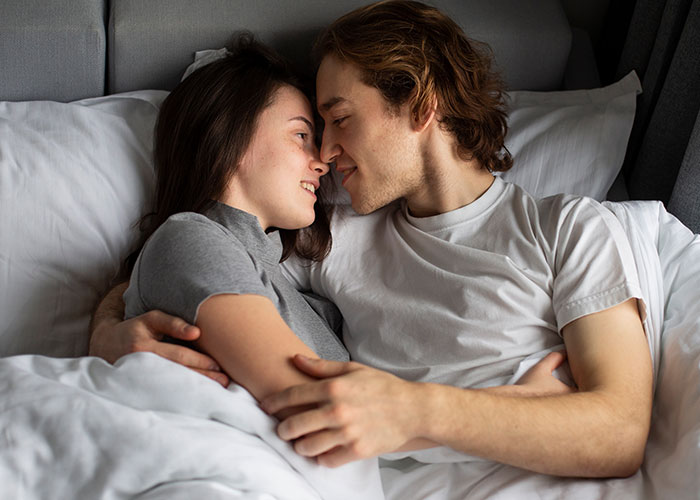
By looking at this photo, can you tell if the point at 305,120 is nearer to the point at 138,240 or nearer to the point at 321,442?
the point at 138,240

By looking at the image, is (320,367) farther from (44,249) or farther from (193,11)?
(193,11)

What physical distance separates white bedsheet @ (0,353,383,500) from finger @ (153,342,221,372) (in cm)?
5

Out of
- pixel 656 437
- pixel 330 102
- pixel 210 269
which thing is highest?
pixel 330 102

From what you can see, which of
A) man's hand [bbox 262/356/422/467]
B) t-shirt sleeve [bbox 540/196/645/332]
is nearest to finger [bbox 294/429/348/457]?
man's hand [bbox 262/356/422/467]

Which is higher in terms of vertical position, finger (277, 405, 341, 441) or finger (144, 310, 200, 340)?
finger (144, 310, 200, 340)

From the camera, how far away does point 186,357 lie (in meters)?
1.10

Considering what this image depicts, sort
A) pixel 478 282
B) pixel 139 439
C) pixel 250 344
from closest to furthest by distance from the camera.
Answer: pixel 139 439 → pixel 250 344 → pixel 478 282

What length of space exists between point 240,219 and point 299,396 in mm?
420

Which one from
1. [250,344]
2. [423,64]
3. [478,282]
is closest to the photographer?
[250,344]

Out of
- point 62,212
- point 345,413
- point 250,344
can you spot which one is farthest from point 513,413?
point 62,212

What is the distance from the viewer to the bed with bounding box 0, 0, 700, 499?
97 centimetres

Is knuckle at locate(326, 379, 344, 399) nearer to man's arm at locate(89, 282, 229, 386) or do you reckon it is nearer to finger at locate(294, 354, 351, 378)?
finger at locate(294, 354, 351, 378)

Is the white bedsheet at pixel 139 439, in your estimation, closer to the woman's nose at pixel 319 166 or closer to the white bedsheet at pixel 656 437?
the white bedsheet at pixel 656 437

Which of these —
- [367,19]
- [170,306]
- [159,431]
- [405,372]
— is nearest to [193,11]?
[367,19]
